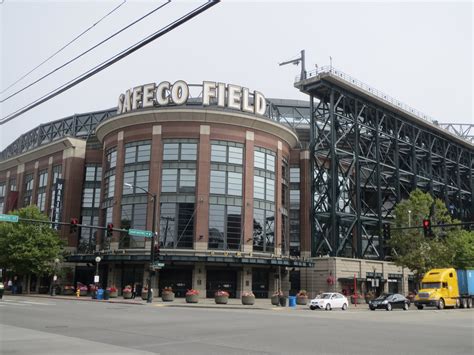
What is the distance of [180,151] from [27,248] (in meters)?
21.9

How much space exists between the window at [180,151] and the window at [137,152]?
7.61 feet

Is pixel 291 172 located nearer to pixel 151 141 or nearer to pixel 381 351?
pixel 151 141

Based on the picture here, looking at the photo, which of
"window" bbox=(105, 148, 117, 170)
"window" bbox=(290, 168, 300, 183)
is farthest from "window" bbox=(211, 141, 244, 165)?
"window" bbox=(290, 168, 300, 183)

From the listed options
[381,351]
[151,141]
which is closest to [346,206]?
[151,141]

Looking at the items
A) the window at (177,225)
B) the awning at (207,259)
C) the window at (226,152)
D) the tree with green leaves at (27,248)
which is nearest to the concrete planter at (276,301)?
the awning at (207,259)

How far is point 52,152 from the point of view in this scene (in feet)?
246

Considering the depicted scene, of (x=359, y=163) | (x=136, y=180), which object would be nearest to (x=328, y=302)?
(x=136, y=180)

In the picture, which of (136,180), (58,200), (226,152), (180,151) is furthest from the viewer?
(58,200)

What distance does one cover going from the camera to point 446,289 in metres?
46.1

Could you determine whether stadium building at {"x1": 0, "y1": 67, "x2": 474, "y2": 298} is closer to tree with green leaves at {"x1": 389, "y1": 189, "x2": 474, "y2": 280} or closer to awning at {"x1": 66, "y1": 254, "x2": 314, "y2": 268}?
awning at {"x1": 66, "y1": 254, "x2": 314, "y2": 268}

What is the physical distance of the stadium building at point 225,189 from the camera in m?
56.7

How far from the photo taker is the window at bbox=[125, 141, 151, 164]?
59.8 m

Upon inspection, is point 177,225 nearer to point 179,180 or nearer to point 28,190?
point 179,180

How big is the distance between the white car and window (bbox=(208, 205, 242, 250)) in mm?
16644
